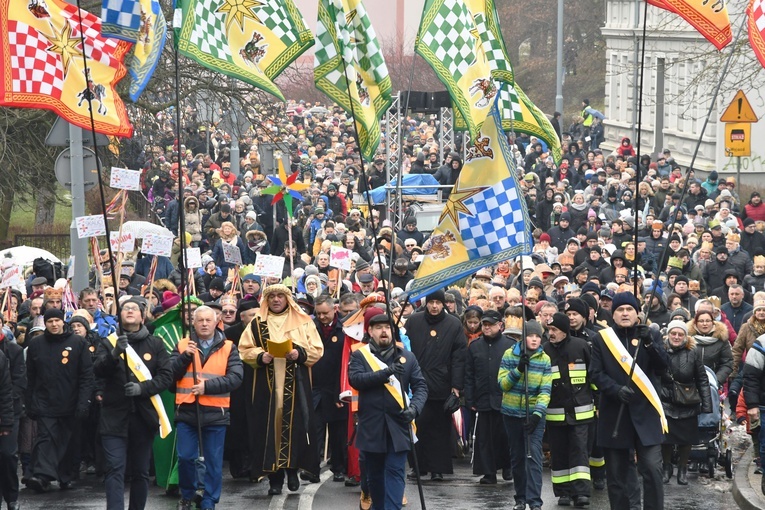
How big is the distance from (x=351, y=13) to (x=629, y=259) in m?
7.57

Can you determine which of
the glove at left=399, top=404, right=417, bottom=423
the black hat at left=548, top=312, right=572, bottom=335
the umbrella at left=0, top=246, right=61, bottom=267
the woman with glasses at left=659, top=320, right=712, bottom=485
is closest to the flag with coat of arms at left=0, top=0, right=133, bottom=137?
the black hat at left=548, top=312, right=572, bottom=335

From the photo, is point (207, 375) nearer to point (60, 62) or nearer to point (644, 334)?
point (644, 334)

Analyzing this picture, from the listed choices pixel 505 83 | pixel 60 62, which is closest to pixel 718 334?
pixel 505 83

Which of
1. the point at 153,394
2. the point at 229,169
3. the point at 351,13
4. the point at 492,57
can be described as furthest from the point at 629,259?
the point at 229,169

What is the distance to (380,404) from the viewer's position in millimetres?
12273

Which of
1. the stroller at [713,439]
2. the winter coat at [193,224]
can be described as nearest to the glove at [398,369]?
the stroller at [713,439]

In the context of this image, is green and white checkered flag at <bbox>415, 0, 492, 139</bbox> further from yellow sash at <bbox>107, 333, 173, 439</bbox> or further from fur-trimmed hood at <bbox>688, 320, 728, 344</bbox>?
yellow sash at <bbox>107, 333, 173, 439</bbox>

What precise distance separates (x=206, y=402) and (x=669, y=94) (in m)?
29.6

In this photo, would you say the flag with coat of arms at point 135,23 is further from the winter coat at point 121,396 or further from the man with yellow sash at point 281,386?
the winter coat at point 121,396

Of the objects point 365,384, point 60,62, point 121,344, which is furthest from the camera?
point 60,62

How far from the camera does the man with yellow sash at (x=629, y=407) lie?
11875mm

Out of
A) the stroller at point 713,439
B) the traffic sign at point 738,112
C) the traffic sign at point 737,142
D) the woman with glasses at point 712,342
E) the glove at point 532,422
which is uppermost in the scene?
the traffic sign at point 738,112

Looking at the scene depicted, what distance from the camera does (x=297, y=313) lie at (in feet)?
44.7

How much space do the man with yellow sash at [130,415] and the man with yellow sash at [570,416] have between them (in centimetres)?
326
